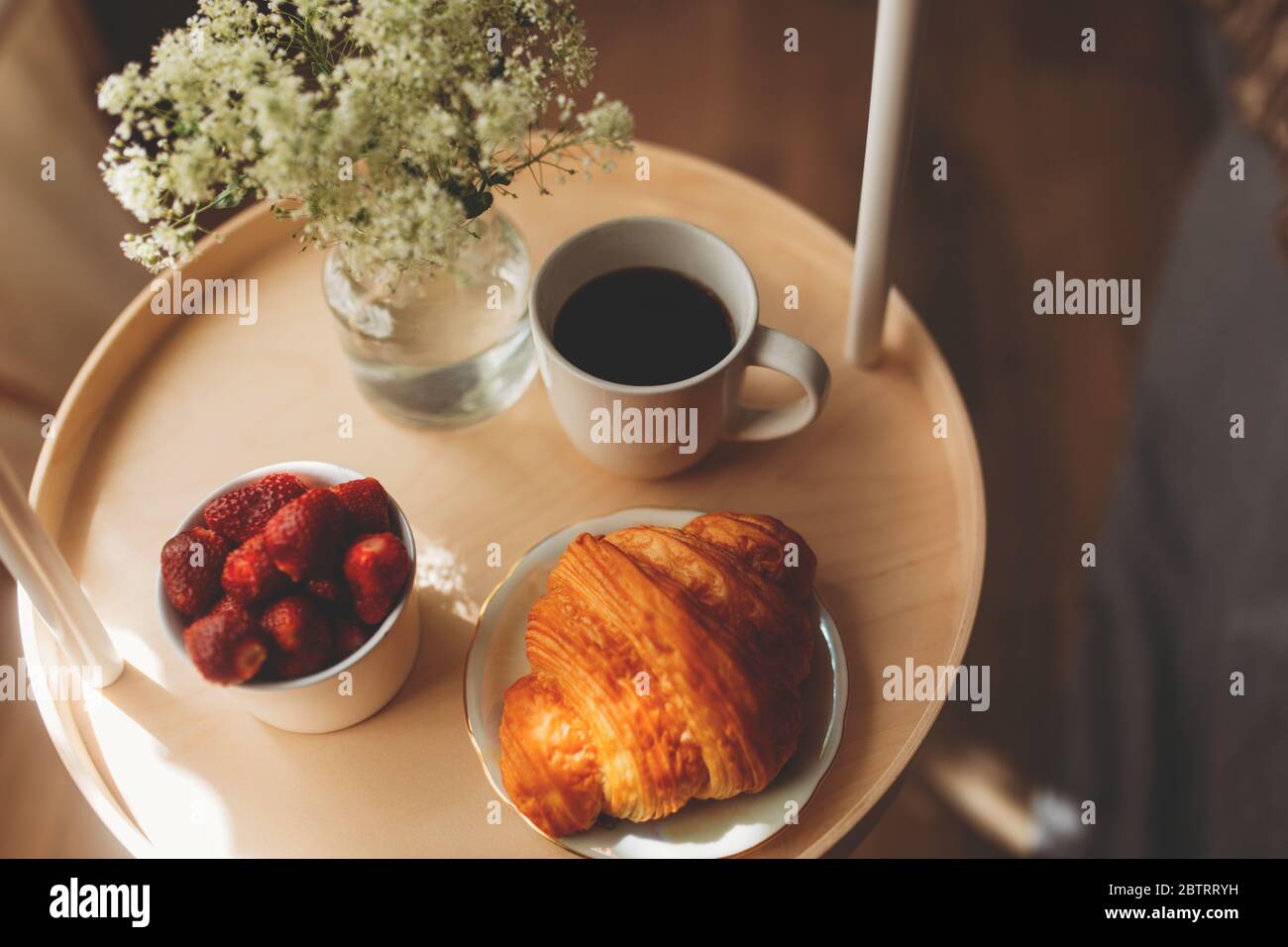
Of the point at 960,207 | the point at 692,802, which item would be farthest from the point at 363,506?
the point at 960,207

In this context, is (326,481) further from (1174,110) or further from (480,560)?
(1174,110)

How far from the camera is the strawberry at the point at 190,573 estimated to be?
2.28ft

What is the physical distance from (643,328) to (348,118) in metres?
0.30

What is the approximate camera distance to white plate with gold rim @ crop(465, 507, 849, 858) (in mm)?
742

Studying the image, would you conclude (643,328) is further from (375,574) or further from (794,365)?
(375,574)

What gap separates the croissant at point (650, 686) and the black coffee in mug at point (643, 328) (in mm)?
144

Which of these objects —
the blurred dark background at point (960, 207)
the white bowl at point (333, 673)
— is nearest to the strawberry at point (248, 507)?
the white bowl at point (333, 673)

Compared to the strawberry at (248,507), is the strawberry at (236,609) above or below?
below

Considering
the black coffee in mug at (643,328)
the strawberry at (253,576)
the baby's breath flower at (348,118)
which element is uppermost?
the baby's breath flower at (348,118)

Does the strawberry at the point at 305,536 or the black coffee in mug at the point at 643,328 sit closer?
the strawberry at the point at 305,536

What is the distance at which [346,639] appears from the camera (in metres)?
0.72

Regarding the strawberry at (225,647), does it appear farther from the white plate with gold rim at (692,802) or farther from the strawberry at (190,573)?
the white plate with gold rim at (692,802)
